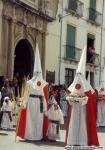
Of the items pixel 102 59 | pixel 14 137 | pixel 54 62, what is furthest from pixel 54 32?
pixel 14 137

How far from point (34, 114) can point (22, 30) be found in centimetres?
1083

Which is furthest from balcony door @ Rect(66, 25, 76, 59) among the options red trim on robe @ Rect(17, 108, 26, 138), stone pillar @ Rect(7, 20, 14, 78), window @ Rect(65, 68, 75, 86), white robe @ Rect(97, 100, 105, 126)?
red trim on robe @ Rect(17, 108, 26, 138)

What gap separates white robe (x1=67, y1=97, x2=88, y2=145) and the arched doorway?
13.3 meters

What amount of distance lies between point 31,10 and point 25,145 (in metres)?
12.4

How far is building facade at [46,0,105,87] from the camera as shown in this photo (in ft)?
87.4

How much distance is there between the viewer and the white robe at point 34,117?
1286 cm

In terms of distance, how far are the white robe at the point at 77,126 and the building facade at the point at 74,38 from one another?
14073 mm

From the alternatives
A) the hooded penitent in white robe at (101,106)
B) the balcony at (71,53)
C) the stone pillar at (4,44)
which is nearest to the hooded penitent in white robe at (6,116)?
the hooded penitent in white robe at (101,106)

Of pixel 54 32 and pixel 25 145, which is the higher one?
pixel 54 32

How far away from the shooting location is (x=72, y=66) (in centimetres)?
2852

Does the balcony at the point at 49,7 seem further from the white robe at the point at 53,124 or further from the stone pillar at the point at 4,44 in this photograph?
the white robe at the point at 53,124

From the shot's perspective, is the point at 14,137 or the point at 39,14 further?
the point at 39,14

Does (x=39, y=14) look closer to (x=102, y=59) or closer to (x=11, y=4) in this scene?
(x=11, y=4)

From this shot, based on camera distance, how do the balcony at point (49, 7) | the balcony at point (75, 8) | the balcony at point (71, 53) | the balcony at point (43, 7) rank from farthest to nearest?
the balcony at point (75, 8) → the balcony at point (71, 53) → the balcony at point (49, 7) → the balcony at point (43, 7)
